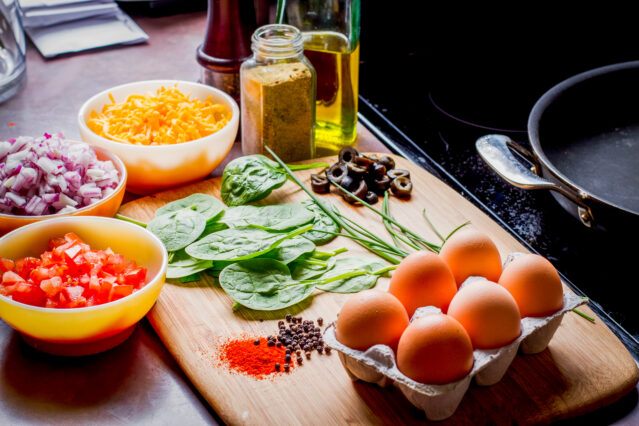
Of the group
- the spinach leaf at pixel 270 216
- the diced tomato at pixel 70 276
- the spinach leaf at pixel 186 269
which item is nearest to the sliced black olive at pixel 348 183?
the spinach leaf at pixel 270 216

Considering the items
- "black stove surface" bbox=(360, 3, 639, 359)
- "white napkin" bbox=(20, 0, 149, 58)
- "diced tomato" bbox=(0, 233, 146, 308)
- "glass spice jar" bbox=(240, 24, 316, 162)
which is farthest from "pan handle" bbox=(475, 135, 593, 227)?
"white napkin" bbox=(20, 0, 149, 58)

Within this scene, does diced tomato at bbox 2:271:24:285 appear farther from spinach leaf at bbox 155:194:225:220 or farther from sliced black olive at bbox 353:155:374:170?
sliced black olive at bbox 353:155:374:170

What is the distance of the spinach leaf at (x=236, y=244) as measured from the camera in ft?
3.63

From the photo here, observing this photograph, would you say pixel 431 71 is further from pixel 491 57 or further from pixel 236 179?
pixel 236 179

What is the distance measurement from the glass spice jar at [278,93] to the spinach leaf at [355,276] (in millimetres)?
363

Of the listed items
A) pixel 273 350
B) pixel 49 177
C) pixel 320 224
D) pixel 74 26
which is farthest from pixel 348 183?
pixel 74 26

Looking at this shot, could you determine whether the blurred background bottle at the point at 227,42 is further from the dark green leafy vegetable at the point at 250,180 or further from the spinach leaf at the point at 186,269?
the spinach leaf at the point at 186,269

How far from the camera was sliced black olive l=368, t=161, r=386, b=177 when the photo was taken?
1365 mm

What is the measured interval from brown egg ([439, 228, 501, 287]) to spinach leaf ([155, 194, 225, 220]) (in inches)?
18.6

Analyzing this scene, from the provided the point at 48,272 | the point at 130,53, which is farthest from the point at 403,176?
the point at 130,53

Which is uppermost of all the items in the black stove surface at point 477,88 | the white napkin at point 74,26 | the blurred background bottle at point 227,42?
the blurred background bottle at point 227,42

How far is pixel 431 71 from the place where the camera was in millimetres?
1921

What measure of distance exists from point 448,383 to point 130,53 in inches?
57.9

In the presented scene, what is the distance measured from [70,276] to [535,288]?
67cm
